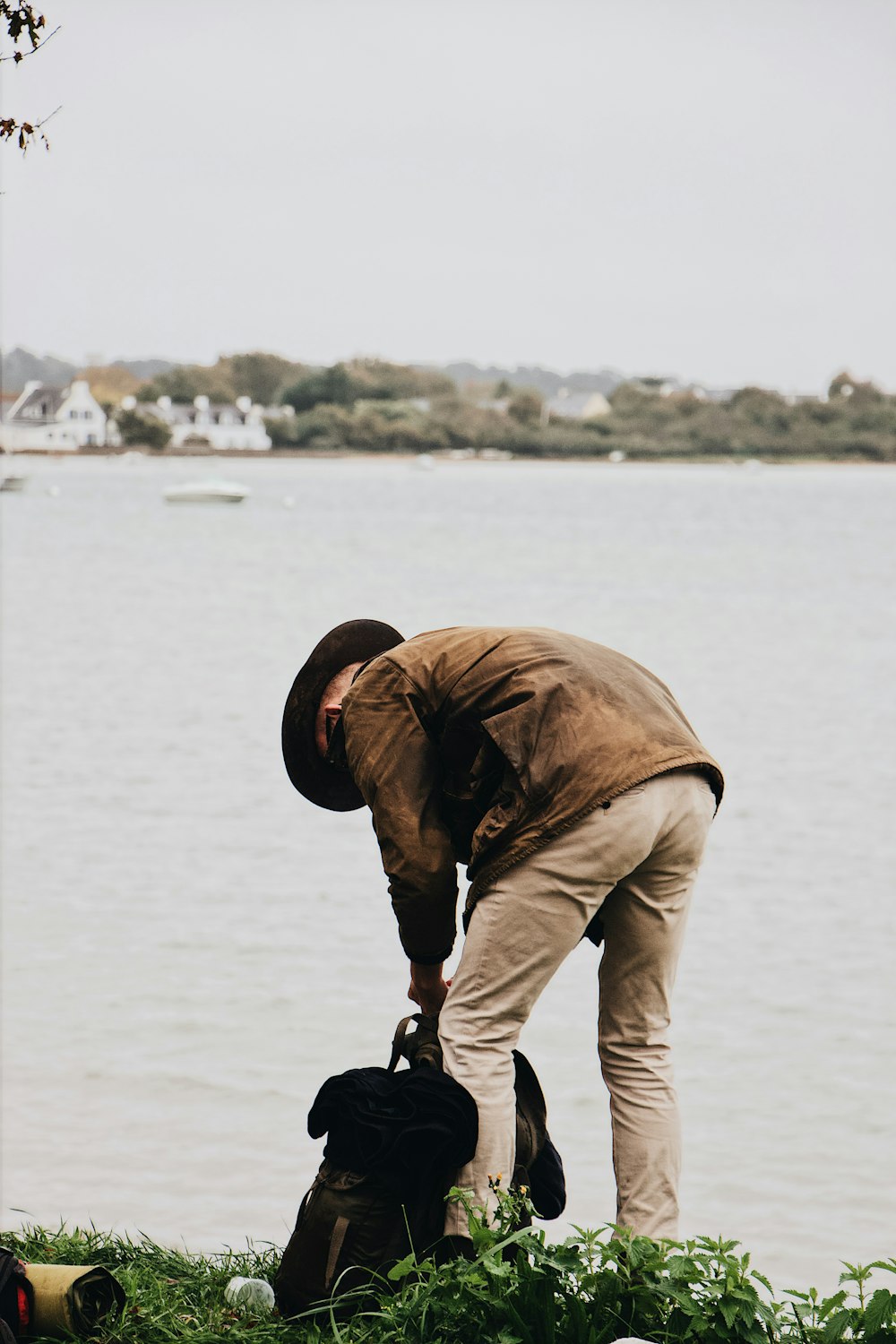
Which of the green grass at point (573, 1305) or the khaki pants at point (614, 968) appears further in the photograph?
the khaki pants at point (614, 968)

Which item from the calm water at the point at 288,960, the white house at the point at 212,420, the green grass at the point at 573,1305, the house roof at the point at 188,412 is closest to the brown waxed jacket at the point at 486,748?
the green grass at the point at 573,1305

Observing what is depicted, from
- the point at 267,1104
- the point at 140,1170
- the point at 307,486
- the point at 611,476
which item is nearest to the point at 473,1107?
the point at 140,1170

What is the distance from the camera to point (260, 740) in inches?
609

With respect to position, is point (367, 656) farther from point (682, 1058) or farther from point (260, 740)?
point (260, 740)

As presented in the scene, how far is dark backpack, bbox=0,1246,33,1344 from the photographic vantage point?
2986mm

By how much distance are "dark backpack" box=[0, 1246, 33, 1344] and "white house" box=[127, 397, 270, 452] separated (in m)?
85.8

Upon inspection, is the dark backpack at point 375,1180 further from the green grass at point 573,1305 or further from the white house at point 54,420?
the white house at point 54,420

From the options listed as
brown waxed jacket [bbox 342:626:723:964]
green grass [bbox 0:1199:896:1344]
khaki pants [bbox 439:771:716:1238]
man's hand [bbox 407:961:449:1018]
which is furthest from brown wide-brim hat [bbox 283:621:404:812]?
green grass [bbox 0:1199:896:1344]

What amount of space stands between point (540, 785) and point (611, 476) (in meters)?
145

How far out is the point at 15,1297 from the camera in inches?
118

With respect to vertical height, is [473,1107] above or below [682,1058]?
above

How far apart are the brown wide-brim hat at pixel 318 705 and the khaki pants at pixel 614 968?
0.57m

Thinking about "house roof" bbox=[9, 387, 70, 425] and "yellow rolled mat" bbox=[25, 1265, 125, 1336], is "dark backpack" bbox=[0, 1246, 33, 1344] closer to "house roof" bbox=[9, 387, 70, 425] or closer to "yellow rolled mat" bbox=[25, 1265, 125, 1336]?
"yellow rolled mat" bbox=[25, 1265, 125, 1336]

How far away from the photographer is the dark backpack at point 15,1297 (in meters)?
2.99
